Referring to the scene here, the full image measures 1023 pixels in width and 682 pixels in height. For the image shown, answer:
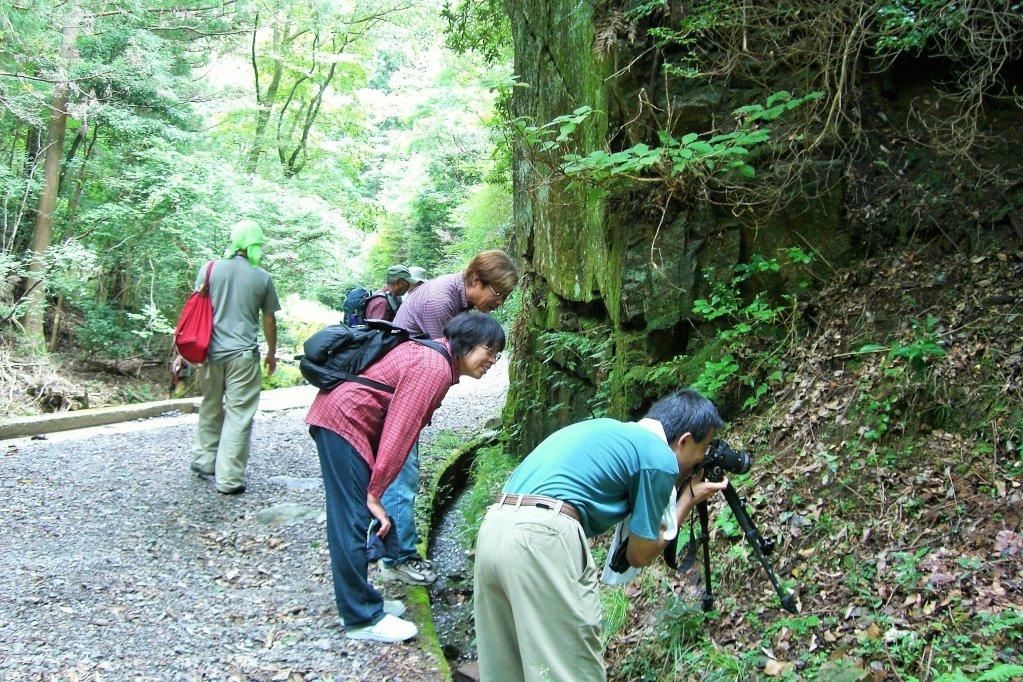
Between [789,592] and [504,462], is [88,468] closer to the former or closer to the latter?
[504,462]

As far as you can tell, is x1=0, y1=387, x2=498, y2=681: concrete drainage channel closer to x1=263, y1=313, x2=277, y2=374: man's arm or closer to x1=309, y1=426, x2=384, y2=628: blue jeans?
x1=309, y1=426, x2=384, y2=628: blue jeans

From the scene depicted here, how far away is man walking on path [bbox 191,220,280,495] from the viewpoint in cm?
642

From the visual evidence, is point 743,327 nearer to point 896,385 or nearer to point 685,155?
point 896,385

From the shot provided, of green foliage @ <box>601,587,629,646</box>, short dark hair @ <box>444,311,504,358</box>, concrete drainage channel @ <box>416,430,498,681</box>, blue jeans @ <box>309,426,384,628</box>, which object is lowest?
concrete drainage channel @ <box>416,430,498,681</box>

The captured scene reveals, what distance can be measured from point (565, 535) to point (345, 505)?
1719 millimetres

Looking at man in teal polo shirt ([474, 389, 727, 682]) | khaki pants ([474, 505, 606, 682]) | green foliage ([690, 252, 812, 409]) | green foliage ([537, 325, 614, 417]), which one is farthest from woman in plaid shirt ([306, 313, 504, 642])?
green foliage ([537, 325, 614, 417])

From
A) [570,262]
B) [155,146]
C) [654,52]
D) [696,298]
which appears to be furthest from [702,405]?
[155,146]

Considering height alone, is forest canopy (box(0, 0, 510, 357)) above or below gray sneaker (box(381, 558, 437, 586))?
above

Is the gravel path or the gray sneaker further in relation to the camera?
the gray sneaker

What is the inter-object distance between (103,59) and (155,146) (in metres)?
1.76

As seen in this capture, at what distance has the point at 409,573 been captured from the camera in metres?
4.89

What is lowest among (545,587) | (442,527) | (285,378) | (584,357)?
(285,378)

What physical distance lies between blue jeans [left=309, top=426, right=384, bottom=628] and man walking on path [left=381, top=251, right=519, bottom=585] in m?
0.82

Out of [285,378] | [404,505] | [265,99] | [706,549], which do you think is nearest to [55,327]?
[285,378]
